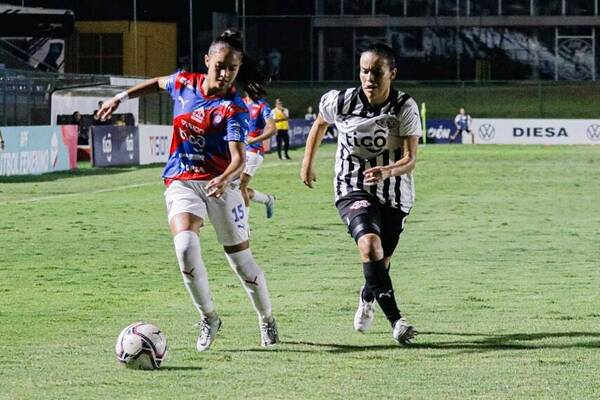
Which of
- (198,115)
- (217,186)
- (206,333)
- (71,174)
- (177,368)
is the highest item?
(198,115)

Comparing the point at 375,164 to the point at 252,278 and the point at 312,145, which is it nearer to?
the point at 312,145

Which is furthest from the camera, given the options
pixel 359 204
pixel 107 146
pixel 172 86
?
pixel 107 146

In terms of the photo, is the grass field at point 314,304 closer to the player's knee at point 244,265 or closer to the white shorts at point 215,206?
the player's knee at point 244,265

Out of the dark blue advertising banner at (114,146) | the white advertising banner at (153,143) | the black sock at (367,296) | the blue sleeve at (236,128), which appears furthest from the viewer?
the white advertising banner at (153,143)

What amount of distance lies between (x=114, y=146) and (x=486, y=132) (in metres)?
27.2

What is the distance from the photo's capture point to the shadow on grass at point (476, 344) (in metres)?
9.57

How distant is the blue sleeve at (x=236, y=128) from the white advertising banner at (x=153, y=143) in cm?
3285

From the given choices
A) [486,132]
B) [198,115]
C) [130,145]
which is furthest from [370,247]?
[486,132]

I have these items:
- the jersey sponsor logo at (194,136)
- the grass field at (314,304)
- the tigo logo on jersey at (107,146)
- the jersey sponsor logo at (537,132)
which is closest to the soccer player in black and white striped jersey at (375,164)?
the grass field at (314,304)

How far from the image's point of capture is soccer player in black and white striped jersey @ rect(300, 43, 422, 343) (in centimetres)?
980

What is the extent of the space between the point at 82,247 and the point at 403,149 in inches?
330

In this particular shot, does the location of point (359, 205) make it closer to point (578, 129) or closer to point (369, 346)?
point (369, 346)

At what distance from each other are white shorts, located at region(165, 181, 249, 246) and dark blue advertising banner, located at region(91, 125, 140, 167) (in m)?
30.1

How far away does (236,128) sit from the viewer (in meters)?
9.41
